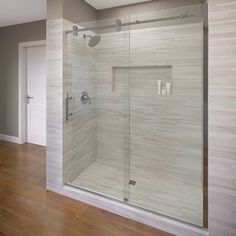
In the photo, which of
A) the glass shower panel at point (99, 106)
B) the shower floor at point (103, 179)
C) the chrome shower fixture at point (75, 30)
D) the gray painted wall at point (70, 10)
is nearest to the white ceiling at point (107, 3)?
the gray painted wall at point (70, 10)

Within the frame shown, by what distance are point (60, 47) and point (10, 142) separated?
116 inches

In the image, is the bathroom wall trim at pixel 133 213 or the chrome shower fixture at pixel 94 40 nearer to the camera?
the bathroom wall trim at pixel 133 213

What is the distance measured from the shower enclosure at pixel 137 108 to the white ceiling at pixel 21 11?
94 centimetres

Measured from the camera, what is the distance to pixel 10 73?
426 centimetres

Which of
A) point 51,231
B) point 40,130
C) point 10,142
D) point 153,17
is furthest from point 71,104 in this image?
point 10,142

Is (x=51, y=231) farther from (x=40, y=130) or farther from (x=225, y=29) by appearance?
(x=40, y=130)

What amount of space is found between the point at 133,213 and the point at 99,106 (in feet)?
5.35

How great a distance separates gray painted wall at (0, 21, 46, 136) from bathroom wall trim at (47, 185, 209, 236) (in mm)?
2536

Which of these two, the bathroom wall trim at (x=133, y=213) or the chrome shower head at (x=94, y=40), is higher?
the chrome shower head at (x=94, y=40)

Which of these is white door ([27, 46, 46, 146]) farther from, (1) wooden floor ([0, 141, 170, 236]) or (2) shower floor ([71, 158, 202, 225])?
(2) shower floor ([71, 158, 202, 225])

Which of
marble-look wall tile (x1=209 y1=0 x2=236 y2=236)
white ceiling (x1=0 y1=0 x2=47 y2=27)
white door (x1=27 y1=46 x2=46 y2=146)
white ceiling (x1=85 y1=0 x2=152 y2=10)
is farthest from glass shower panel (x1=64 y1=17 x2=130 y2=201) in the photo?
white door (x1=27 y1=46 x2=46 y2=146)

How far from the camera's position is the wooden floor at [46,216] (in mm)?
1786

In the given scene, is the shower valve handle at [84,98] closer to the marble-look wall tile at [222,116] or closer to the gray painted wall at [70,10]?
the gray painted wall at [70,10]

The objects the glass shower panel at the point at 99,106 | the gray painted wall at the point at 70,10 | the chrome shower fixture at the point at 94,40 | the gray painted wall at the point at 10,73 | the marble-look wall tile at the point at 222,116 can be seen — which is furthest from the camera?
the gray painted wall at the point at 10,73
